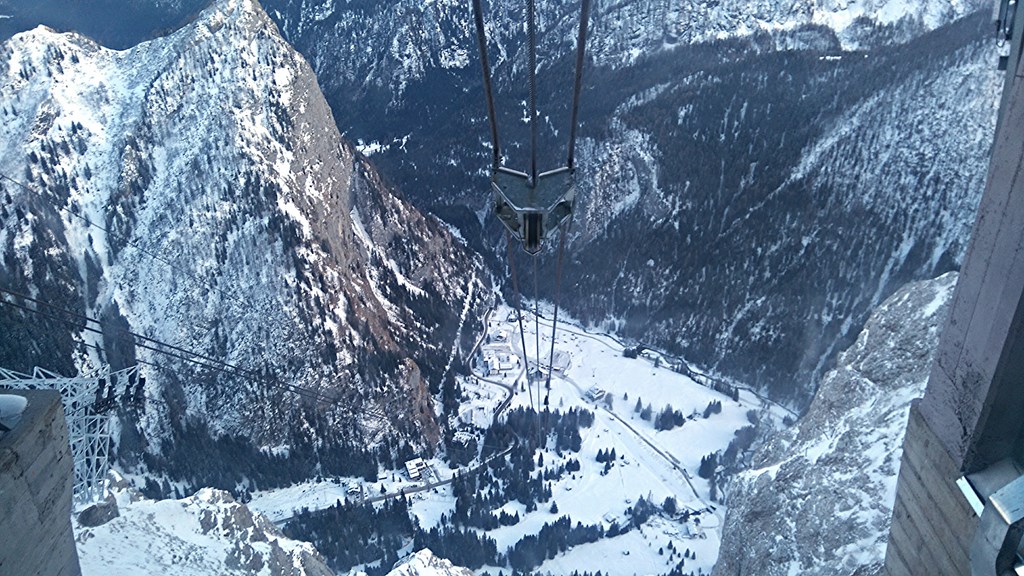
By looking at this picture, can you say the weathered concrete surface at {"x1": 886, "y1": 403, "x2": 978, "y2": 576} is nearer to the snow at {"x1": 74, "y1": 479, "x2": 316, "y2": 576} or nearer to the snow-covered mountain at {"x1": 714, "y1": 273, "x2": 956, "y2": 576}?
the snow-covered mountain at {"x1": 714, "y1": 273, "x2": 956, "y2": 576}

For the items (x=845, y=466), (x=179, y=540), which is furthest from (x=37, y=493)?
(x=179, y=540)

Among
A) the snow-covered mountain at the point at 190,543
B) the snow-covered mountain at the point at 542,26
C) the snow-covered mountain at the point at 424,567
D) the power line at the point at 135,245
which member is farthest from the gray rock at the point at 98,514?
the snow-covered mountain at the point at 542,26

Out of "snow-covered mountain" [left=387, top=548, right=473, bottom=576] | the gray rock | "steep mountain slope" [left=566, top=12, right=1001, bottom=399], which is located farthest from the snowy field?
the gray rock

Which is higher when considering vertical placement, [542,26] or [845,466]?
[542,26]

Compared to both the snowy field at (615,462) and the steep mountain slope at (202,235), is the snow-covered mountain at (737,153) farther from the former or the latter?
the steep mountain slope at (202,235)

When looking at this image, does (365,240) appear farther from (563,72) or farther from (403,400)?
(563,72)

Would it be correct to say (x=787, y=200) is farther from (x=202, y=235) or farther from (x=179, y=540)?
(x=179, y=540)
